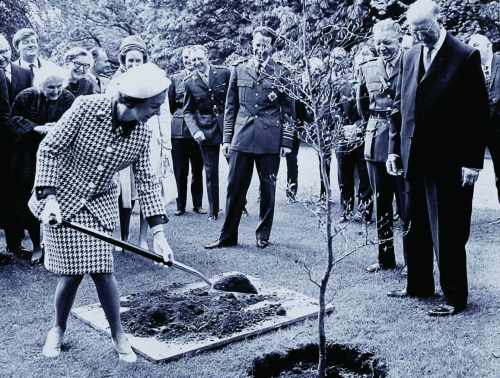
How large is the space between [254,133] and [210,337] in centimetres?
315

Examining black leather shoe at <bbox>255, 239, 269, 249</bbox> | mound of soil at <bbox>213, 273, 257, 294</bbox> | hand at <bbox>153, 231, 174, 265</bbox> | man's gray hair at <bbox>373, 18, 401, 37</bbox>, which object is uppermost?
man's gray hair at <bbox>373, 18, 401, 37</bbox>

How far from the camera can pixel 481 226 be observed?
8.55 m

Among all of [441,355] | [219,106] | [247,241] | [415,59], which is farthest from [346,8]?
[441,355]

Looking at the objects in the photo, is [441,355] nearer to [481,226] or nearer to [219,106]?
[481,226]

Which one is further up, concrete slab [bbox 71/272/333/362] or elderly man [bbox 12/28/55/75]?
elderly man [bbox 12/28/55/75]

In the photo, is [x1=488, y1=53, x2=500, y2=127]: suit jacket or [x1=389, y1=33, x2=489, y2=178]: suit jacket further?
[x1=488, y1=53, x2=500, y2=127]: suit jacket

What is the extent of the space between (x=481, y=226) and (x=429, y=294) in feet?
10.8

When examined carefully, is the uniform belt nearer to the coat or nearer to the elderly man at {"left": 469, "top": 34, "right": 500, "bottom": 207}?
the elderly man at {"left": 469, "top": 34, "right": 500, "bottom": 207}

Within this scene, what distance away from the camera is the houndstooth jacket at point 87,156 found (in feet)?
13.0

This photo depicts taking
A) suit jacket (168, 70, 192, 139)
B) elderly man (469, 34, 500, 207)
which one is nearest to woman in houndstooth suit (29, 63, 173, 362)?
suit jacket (168, 70, 192, 139)

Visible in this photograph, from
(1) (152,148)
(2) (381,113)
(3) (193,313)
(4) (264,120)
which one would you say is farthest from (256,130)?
(3) (193,313)

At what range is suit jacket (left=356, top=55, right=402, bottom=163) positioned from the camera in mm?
6125

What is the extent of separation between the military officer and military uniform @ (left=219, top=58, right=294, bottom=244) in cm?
123

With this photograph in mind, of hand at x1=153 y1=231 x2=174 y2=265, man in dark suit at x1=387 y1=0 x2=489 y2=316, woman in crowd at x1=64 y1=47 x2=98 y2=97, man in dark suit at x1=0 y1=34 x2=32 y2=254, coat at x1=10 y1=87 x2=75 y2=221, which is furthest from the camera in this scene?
woman in crowd at x1=64 y1=47 x2=98 y2=97
